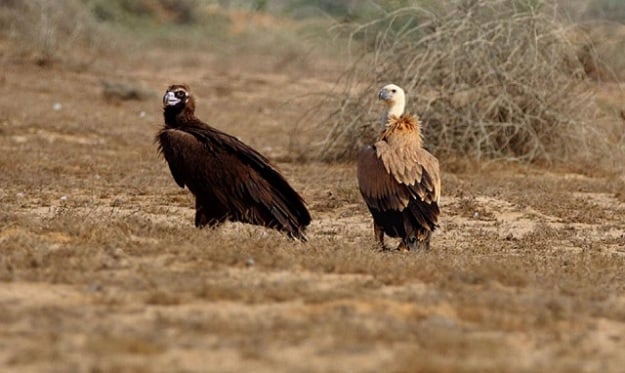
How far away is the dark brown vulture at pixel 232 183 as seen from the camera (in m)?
8.63

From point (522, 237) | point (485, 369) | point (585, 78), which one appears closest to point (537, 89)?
point (585, 78)

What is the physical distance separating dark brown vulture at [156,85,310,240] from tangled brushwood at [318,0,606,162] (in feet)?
19.8

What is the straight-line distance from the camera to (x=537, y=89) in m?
14.9

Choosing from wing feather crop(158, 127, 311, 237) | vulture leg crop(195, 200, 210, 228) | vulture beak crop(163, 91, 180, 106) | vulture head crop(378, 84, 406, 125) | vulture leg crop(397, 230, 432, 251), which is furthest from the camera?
vulture head crop(378, 84, 406, 125)

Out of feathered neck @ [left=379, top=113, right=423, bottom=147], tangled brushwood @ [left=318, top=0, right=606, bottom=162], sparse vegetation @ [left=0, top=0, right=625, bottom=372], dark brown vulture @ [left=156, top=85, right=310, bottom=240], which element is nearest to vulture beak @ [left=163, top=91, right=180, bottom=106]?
dark brown vulture @ [left=156, top=85, right=310, bottom=240]

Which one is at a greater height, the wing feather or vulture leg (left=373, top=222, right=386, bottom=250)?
the wing feather

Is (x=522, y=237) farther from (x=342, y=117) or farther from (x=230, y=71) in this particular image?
(x=230, y=71)

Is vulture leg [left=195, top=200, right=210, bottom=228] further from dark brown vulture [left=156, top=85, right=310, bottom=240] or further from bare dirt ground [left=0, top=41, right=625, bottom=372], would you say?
bare dirt ground [left=0, top=41, right=625, bottom=372]

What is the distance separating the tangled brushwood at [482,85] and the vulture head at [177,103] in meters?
5.69

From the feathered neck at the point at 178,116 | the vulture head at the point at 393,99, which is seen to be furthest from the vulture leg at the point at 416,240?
the feathered neck at the point at 178,116

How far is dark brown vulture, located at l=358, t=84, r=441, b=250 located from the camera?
8.55 metres

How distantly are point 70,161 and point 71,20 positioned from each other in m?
16.2

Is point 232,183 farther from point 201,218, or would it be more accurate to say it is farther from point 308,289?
point 308,289

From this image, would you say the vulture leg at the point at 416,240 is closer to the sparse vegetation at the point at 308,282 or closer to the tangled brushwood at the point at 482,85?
the sparse vegetation at the point at 308,282
